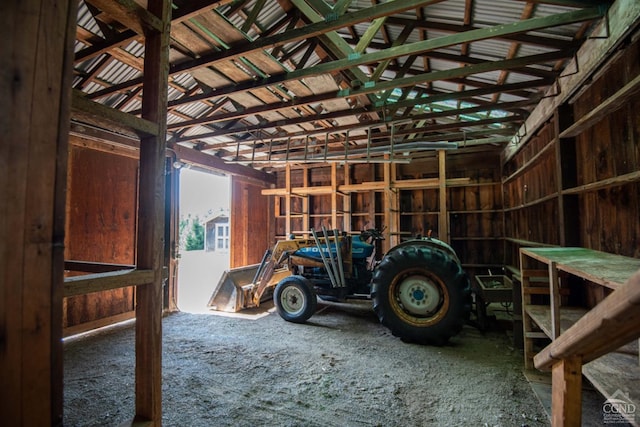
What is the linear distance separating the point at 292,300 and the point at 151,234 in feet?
11.5

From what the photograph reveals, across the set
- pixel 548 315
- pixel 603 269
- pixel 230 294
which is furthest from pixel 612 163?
pixel 230 294

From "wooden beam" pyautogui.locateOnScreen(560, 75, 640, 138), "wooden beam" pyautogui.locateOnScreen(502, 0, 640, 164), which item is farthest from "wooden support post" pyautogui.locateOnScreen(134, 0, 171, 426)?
"wooden beam" pyautogui.locateOnScreen(502, 0, 640, 164)

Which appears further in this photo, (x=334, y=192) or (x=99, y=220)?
(x=334, y=192)

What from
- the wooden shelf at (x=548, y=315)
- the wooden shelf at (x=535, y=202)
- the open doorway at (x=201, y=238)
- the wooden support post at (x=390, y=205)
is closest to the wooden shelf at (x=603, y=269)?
the wooden shelf at (x=548, y=315)

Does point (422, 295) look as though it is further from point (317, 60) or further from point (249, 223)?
point (249, 223)

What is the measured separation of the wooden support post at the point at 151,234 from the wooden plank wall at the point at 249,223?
5.67 m

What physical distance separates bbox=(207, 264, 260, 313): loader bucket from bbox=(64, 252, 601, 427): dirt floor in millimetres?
870

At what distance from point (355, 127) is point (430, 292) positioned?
2.53 metres

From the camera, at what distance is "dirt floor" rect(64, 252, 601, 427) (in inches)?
85.4

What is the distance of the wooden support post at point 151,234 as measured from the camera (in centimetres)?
115

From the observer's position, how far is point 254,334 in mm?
3883

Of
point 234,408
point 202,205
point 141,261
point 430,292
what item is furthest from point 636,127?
point 202,205

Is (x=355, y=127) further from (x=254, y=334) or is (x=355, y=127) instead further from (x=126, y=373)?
(x=126, y=373)

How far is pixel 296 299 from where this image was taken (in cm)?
443
